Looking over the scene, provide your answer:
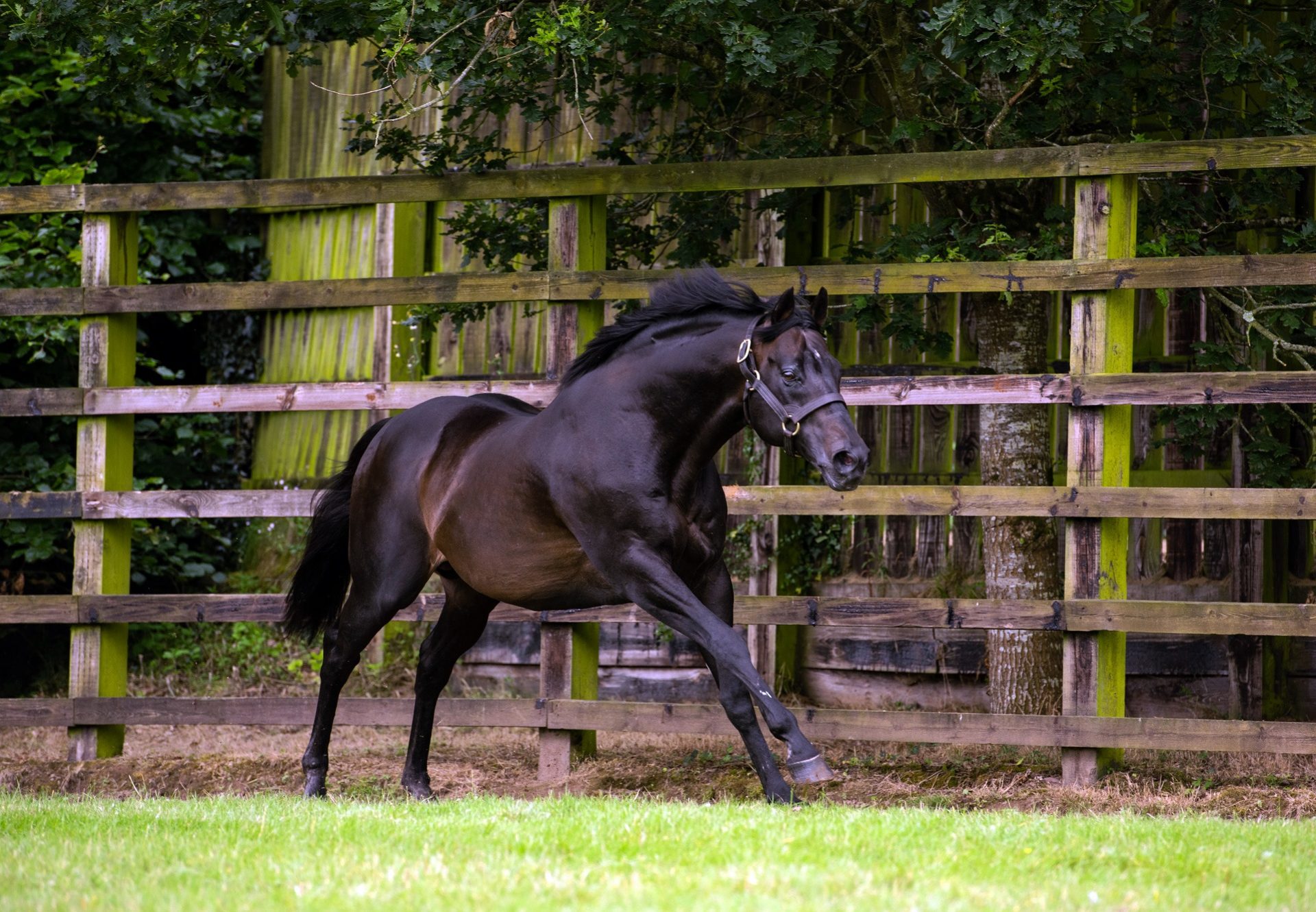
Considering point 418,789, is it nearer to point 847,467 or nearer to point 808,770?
point 808,770

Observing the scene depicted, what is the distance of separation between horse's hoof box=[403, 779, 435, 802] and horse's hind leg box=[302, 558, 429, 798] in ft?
1.16

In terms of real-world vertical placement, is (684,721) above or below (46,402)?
below

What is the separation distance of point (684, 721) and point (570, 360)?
1698 millimetres

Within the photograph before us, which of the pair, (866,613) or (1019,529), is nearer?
(866,613)

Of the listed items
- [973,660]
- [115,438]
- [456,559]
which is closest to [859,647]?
[973,660]

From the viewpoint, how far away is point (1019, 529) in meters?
6.82

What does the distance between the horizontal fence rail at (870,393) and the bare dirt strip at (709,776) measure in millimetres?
1556

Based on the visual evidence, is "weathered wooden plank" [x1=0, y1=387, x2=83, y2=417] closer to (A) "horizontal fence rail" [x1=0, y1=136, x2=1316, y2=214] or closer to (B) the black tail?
(A) "horizontal fence rail" [x1=0, y1=136, x2=1316, y2=214]

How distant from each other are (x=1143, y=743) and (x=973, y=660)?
2078mm

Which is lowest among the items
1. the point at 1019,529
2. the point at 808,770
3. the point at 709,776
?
the point at 709,776

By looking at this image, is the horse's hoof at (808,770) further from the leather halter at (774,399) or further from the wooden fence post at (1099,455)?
the wooden fence post at (1099,455)

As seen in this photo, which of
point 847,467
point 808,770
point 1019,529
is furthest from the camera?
point 1019,529

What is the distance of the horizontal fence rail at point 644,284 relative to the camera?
573cm

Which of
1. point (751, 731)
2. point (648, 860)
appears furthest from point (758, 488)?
point (648, 860)
